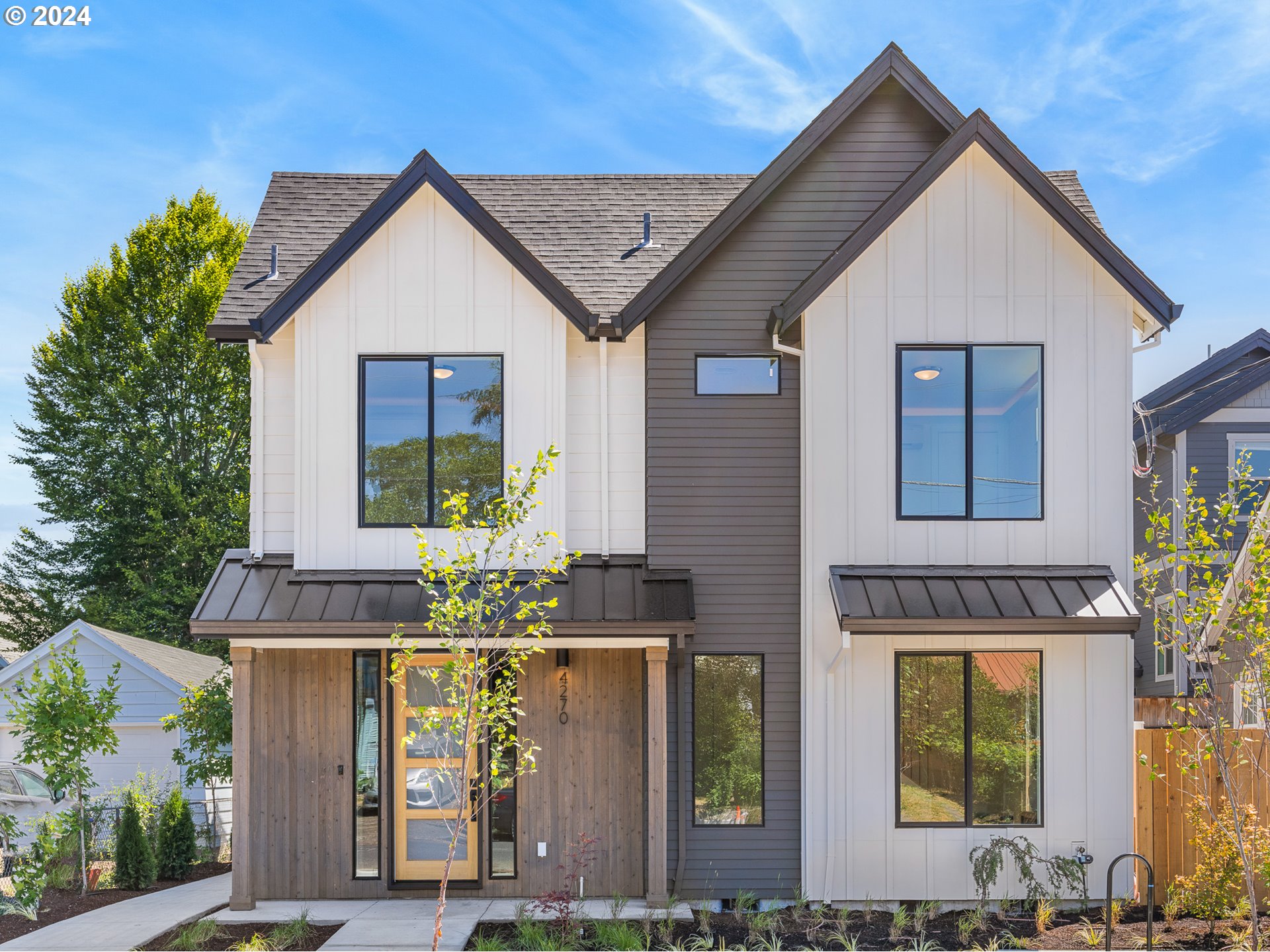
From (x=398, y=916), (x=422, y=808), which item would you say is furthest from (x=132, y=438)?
(x=398, y=916)

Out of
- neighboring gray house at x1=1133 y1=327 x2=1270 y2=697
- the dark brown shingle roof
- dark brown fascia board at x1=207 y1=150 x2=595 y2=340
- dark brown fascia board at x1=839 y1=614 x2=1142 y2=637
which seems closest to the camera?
dark brown fascia board at x1=839 y1=614 x2=1142 y2=637

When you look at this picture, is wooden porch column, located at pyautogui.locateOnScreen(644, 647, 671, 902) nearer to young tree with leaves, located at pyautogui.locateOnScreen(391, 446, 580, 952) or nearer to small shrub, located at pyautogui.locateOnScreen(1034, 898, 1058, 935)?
young tree with leaves, located at pyautogui.locateOnScreen(391, 446, 580, 952)

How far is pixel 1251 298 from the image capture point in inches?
574

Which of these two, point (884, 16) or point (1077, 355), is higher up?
point (884, 16)

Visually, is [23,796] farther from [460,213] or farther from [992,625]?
[992,625]

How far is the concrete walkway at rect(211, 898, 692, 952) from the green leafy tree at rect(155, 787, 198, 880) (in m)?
2.47

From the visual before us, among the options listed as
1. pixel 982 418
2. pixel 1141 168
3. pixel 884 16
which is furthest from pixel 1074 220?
pixel 1141 168

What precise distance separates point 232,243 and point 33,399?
6.42 meters

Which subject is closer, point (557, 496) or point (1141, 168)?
point (557, 496)

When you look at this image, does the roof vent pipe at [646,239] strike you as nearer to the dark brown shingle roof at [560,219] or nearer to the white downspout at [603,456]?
the dark brown shingle roof at [560,219]

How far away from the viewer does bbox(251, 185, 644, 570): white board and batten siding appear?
9422 mm

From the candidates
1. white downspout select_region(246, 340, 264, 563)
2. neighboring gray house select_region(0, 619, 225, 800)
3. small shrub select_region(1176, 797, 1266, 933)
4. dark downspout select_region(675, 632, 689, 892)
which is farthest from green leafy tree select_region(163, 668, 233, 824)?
small shrub select_region(1176, 797, 1266, 933)

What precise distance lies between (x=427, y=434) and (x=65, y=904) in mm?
6088

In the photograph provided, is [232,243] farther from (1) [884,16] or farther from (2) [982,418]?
(2) [982,418]
